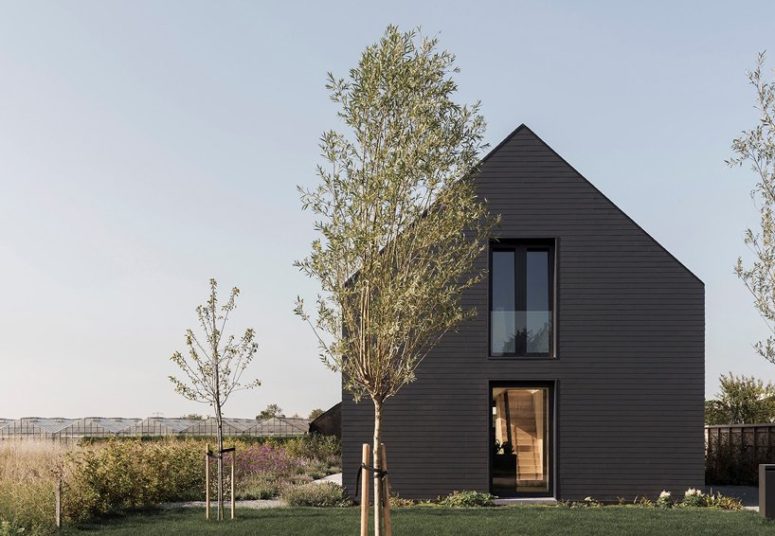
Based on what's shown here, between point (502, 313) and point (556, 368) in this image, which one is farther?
point (502, 313)

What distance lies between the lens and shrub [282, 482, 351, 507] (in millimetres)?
13922

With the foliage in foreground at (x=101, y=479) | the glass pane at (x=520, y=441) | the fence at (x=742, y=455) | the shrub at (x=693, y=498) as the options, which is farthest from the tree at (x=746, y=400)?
the foliage in foreground at (x=101, y=479)

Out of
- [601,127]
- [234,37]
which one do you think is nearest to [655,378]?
[601,127]

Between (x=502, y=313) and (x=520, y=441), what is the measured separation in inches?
91.1

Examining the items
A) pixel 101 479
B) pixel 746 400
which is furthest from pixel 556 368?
pixel 746 400

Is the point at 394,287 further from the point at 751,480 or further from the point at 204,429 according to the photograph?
the point at 204,429

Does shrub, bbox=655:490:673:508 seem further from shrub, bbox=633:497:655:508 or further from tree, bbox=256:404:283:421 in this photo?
tree, bbox=256:404:283:421

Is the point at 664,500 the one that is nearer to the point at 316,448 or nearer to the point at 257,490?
the point at 257,490

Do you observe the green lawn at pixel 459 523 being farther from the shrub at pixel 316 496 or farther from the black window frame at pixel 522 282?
the black window frame at pixel 522 282

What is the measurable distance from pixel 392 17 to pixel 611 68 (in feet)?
19.8

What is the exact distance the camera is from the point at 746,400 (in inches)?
938

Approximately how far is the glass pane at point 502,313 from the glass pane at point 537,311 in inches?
10.4

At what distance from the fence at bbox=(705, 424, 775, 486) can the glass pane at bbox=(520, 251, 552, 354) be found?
7.14m

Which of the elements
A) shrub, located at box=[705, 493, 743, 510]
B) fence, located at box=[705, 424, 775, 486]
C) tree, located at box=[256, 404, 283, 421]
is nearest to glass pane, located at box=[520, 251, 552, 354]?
shrub, located at box=[705, 493, 743, 510]
